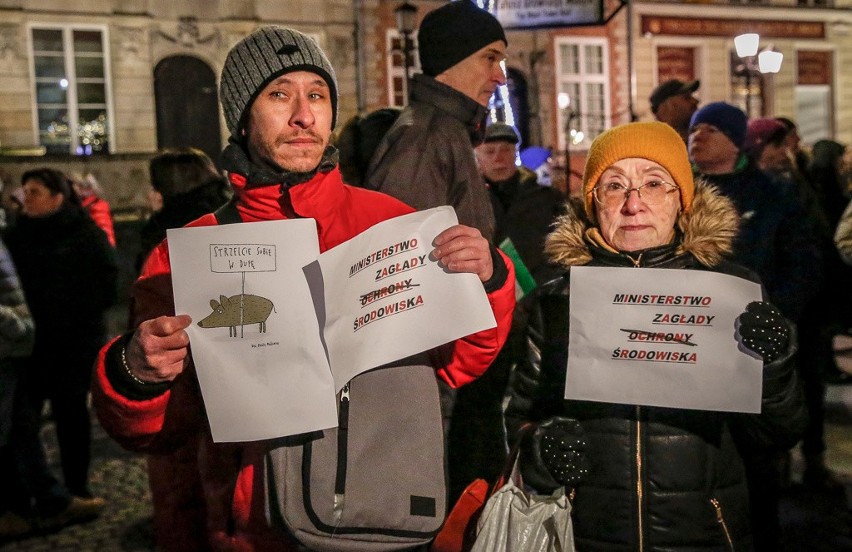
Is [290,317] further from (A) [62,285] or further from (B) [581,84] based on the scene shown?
(B) [581,84]

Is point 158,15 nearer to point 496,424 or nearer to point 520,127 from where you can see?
point 520,127

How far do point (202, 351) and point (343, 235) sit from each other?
1.53 feet

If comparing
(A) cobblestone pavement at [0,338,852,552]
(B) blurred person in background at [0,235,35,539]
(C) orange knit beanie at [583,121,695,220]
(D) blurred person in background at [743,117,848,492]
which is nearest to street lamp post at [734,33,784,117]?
(D) blurred person in background at [743,117,848,492]

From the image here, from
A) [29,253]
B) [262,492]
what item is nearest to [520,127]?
[29,253]

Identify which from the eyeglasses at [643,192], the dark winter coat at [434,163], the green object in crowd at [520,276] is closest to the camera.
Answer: the eyeglasses at [643,192]

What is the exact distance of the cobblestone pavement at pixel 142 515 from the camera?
185 inches

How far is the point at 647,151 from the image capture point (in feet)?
8.16

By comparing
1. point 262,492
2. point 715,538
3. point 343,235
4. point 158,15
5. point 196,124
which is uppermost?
point 158,15

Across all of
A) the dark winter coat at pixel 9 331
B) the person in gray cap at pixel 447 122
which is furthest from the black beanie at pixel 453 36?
the dark winter coat at pixel 9 331

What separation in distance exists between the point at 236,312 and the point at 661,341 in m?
1.07

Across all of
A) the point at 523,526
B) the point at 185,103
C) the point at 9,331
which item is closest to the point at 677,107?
the point at 9,331

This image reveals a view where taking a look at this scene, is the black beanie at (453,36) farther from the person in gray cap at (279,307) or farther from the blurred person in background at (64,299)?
the blurred person in background at (64,299)

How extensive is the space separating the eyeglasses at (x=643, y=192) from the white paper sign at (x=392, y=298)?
0.73 metres

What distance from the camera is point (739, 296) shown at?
87.4 inches
